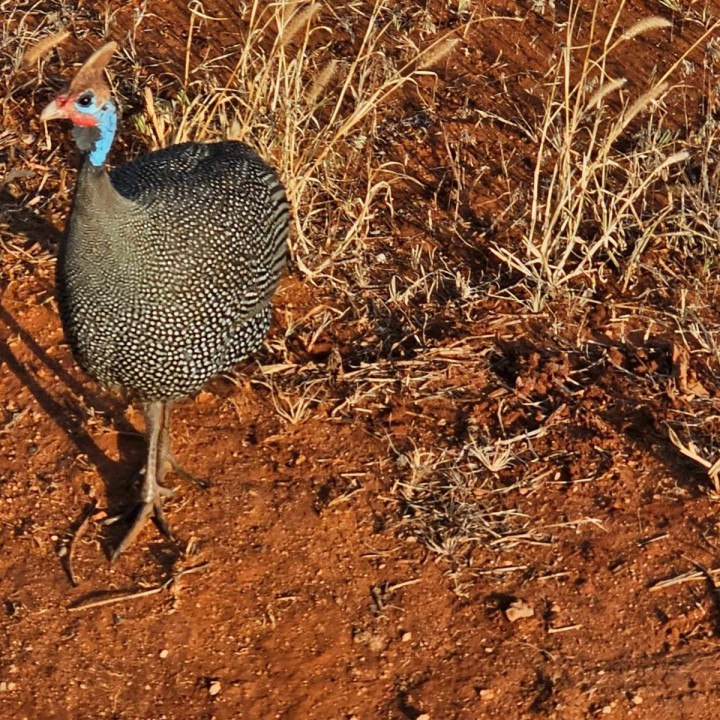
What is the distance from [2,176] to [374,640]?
2686 mm

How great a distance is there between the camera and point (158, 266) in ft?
11.3

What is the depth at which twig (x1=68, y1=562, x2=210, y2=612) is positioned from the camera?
348cm

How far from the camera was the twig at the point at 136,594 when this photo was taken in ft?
11.4

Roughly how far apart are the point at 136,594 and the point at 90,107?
4.37 feet

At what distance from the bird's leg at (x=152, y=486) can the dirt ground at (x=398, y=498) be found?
0.17 feet

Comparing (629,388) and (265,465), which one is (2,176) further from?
(629,388)

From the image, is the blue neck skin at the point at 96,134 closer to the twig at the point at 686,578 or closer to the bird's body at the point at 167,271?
the bird's body at the point at 167,271

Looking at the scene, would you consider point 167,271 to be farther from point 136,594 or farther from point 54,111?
point 136,594

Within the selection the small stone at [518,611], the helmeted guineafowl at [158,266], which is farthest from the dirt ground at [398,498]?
the helmeted guineafowl at [158,266]

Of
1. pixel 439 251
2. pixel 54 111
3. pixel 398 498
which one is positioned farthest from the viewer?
pixel 439 251

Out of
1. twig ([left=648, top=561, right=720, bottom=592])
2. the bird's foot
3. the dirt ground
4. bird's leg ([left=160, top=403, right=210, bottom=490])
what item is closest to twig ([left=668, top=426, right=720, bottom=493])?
the dirt ground

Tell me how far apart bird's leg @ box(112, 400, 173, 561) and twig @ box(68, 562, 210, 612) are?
17 centimetres

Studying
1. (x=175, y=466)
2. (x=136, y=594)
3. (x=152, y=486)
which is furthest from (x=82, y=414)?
(x=136, y=594)

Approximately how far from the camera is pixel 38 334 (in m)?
4.39
